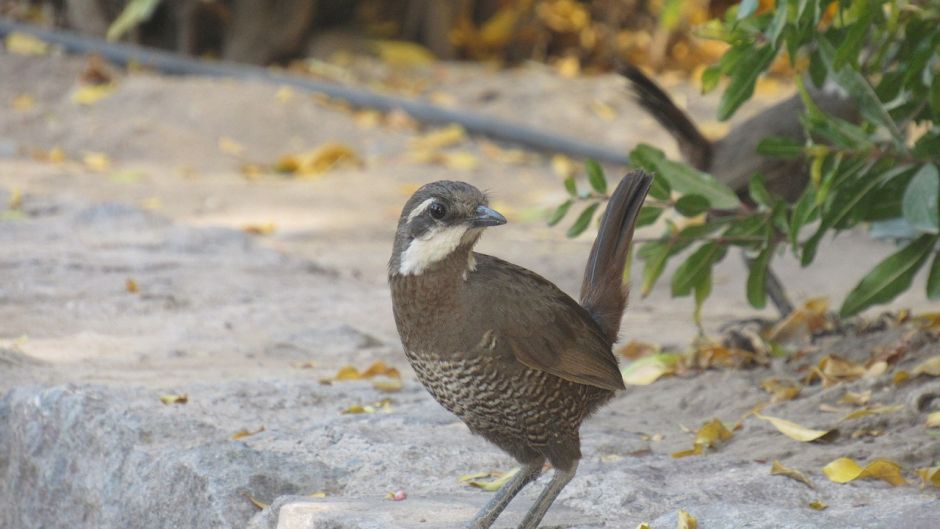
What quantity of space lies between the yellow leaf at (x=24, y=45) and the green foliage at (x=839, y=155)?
22.9 feet

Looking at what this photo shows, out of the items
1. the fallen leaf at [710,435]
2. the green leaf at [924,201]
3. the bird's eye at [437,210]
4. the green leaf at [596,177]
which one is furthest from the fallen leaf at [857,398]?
the bird's eye at [437,210]

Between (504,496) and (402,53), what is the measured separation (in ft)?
27.4

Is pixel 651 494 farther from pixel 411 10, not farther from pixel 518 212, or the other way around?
pixel 411 10

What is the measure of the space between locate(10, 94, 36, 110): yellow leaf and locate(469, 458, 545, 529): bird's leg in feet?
22.9

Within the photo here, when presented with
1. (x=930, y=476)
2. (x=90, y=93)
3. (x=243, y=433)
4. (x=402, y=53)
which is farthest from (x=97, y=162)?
(x=930, y=476)

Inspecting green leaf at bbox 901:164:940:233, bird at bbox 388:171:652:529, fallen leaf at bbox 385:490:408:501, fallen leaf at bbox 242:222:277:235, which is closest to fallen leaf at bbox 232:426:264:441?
fallen leaf at bbox 385:490:408:501

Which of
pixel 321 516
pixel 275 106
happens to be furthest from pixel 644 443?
pixel 275 106

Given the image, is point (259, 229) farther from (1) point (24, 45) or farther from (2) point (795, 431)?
(1) point (24, 45)

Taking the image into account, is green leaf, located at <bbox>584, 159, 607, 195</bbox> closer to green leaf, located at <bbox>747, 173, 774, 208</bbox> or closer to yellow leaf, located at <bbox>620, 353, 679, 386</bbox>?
green leaf, located at <bbox>747, 173, 774, 208</bbox>

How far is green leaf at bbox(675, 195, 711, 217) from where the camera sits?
13.1ft

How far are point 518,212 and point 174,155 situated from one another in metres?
2.45

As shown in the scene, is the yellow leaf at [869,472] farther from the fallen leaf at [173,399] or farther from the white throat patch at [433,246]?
the fallen leaf at [173,399]

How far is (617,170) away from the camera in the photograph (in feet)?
28.0

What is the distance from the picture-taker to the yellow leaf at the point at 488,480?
10.7ft
